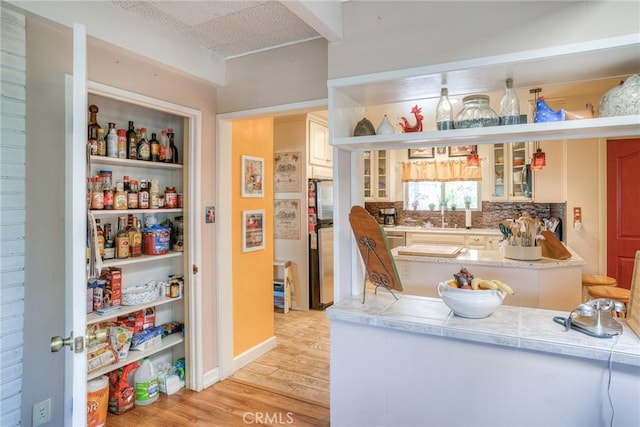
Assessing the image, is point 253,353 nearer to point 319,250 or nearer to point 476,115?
point 319,250

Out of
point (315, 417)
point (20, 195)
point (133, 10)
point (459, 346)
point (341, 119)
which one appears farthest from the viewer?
point (315, 417)

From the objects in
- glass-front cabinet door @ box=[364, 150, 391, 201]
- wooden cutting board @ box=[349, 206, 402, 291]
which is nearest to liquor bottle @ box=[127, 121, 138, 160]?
wooden cutting board @ box=[349, 206, 402, 291]

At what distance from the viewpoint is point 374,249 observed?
1.81 meters

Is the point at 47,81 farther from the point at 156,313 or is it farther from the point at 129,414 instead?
the point at 129,414

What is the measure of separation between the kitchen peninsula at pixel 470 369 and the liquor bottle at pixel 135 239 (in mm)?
1521

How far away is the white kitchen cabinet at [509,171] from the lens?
16.4 feet

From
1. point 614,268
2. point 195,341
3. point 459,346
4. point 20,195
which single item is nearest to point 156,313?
point 195,341

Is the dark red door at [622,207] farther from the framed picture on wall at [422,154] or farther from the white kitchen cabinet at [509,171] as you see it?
the framed picture on wall at [422,154]

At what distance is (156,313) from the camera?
2.81 metres

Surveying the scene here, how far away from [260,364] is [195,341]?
0.70 m

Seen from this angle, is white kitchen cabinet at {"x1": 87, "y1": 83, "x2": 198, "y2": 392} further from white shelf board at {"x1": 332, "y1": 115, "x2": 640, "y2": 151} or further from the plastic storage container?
white shelf board at {"x1": 332, "y1": 115, "x2": 640, "y2": 151}

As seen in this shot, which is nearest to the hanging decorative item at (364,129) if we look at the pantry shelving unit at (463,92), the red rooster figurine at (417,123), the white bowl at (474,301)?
the pantry shelving unit at (463,92)

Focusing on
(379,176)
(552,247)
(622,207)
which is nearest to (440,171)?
(379,176)

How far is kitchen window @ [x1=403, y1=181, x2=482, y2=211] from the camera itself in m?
5.62
